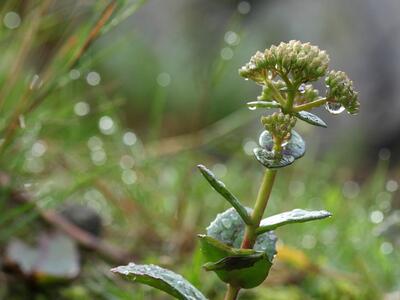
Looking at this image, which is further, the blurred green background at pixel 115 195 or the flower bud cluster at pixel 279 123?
the blurred green background at pixel 115 195

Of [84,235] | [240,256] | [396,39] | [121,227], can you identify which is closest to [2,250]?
[84,235]

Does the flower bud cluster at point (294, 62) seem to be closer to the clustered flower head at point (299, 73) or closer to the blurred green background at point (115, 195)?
the clustered flower head at point (299, 73)

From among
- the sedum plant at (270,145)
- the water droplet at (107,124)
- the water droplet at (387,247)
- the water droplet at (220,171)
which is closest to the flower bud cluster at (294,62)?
the sedum plant at (270,145)

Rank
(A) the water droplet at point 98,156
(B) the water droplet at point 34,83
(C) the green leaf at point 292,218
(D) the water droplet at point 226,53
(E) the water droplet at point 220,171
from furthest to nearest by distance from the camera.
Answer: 1. (E) the water droplet at point 220,171
2. (A) the water droplet at point 98,156
3. (D) the water droplet at point 226,53
4. (B) the water droplet at point 34,83
5. (C) the green leaf at point 292,218

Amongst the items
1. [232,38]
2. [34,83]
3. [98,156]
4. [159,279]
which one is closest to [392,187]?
[232,38]

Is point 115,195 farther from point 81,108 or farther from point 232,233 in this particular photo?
point 232,233

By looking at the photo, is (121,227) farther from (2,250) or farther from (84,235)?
(2,250)
